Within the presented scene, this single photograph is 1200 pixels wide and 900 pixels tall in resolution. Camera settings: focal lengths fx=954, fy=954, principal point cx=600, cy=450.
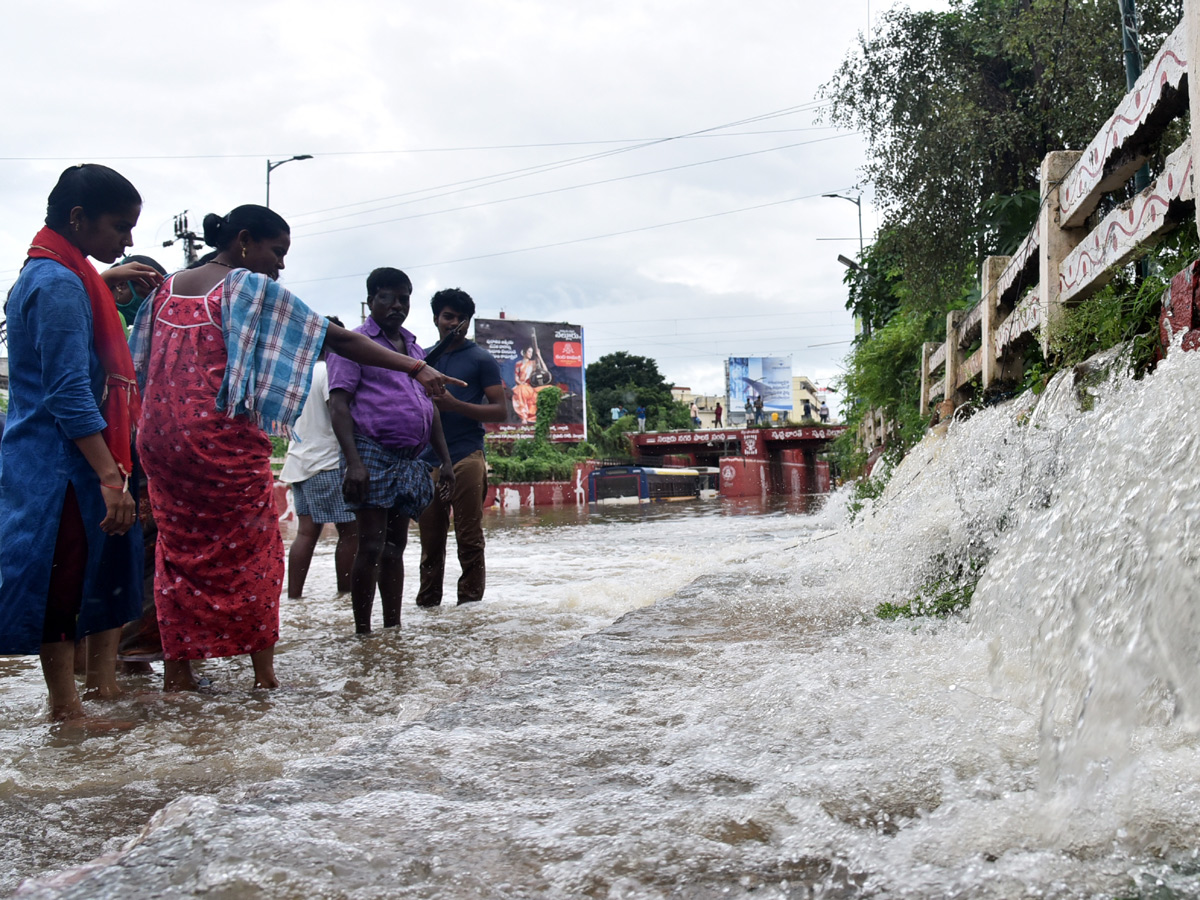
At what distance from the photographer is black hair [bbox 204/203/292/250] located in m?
3.07

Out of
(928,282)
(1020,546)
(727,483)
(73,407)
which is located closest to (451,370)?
(73,407)

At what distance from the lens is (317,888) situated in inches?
49.6

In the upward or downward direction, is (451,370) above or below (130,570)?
above

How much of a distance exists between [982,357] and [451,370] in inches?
135

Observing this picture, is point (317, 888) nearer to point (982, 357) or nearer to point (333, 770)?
point (333, 770)

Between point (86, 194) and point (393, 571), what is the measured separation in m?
1.85

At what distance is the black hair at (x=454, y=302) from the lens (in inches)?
196

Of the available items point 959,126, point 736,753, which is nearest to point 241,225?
point 736,753

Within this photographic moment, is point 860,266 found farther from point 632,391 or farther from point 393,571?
point 632,391

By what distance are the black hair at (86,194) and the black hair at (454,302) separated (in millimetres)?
2167

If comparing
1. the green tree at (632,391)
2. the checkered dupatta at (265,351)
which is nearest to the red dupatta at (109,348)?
the checkered dupatta at (265,351)

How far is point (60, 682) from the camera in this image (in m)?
2.56

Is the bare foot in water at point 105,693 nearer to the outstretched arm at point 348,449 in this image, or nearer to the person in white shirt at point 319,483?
the outstretched arm at point 348,449

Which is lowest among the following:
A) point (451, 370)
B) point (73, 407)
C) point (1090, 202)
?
point (73, 407)
